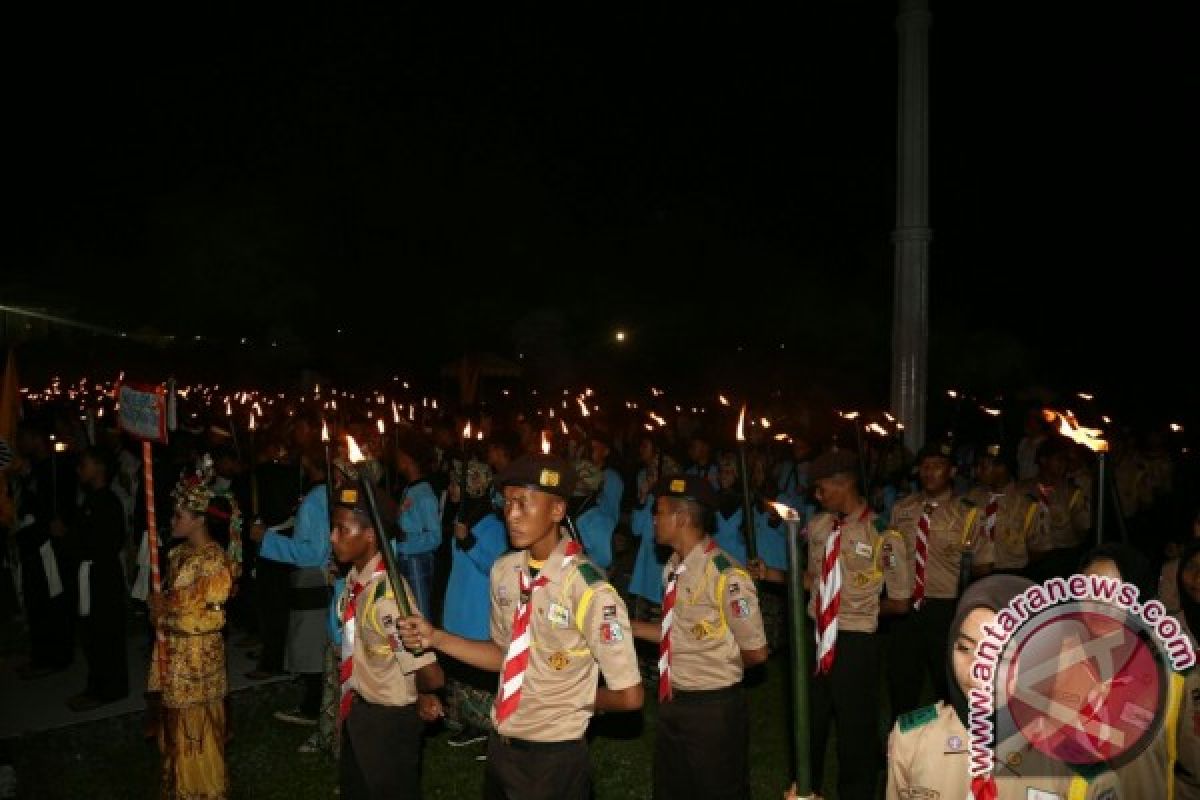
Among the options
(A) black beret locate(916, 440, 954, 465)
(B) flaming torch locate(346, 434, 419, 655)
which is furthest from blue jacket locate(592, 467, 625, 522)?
(B) flaming torch locate(346, 434, 419, 655)

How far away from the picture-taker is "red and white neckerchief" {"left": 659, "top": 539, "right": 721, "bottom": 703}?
497 centimetres

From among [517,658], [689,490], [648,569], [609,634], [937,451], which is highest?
[937,451]

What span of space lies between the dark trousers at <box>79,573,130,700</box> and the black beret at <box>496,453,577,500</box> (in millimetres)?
4992

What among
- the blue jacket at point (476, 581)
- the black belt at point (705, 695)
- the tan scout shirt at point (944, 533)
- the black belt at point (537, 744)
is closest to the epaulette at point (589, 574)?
the black belt at point (537, 744)

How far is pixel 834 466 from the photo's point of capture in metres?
6.08

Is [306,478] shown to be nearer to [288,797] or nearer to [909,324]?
[288,797]

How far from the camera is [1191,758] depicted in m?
3.54

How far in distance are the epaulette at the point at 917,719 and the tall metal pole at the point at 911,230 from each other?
30.7 feet

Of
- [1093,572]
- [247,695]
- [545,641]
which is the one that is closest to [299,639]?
[247,695]

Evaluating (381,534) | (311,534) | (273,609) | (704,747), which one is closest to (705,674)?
(704,747)

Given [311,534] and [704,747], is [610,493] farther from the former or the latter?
[704,747]

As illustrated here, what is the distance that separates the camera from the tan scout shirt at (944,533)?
7.14 meters

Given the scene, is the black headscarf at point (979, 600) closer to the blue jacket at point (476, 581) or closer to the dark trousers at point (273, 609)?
the blue jacket at point (476, 581)

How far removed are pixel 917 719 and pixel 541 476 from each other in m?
2.01
